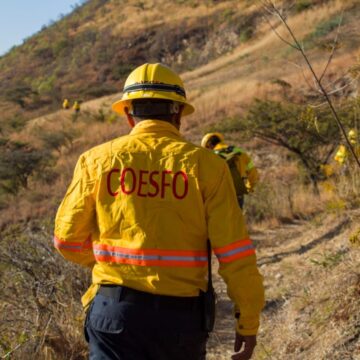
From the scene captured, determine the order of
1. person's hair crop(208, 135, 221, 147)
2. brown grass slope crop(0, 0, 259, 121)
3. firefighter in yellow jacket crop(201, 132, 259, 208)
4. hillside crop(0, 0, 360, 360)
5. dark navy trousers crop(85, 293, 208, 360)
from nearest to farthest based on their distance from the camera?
dark navy trousers crop(85, 293, 208, 360) < hillside crop(0, 0, 360, 360) < firefighter in yellow jacket crop(201, 132, 259, 208) < person's hair crop(208, 135, 221, 147) < brown grass slope crop(0, 0, 259, 121)

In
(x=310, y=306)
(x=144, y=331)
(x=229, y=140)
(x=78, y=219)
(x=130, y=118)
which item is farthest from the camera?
(x=229, y=140)

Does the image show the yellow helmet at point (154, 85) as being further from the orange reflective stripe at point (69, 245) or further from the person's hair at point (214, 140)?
the person's hair at point (214, 140)

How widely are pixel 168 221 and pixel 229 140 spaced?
A: 10.8m

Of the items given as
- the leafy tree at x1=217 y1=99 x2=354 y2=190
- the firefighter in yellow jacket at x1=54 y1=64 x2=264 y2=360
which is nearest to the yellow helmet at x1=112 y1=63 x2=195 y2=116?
the firefighter in yellow jacket at x1=54 y1=64 x2=264 y2=360

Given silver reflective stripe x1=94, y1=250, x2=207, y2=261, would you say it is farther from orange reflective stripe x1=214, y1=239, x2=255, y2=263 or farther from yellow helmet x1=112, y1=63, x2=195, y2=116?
yellow helmet x1=112, y1=63, x2=195, y2=116

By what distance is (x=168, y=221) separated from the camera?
204cm

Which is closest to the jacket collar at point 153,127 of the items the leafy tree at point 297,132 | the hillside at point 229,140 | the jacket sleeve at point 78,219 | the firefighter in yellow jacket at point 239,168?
the jacket sleeve at point 78,219

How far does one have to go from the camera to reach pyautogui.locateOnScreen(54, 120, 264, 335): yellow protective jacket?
2.03 m

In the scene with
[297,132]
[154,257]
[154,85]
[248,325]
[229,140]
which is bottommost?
[229,140]

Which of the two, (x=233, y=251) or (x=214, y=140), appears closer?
(x=233, y=251)

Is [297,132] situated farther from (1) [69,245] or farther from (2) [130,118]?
→ (1) [69,245]

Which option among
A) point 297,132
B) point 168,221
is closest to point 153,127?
point 168,221

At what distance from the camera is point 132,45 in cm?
5122

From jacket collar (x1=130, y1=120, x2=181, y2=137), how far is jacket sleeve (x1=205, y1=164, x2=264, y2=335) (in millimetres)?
319
